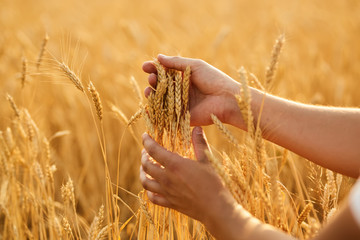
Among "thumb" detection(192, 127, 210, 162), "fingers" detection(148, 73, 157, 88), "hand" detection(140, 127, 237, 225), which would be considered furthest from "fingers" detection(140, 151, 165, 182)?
"fingers" detection(148, 73, 157, 88)

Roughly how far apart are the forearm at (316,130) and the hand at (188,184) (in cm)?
24

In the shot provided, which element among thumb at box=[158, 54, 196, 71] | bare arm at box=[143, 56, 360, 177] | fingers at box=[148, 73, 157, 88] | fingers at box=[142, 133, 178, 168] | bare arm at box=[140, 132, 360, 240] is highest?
thumb at box=[158, 54, 196, 71]

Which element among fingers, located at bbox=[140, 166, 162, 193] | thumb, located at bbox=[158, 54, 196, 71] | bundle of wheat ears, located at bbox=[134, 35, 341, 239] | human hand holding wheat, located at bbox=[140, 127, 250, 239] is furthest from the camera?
thumb, located at bbox=[158, 54, 196, 71]

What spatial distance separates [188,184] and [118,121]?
70.0 inches

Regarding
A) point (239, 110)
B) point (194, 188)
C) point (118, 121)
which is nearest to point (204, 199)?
point (194, 188)

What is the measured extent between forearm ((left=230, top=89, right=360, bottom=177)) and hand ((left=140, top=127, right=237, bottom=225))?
0.78ft

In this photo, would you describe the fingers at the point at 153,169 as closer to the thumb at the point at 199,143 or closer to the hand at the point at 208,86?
the thumb at the point at 199,143

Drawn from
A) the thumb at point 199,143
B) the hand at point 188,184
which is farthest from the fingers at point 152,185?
the thumb at point 199,143

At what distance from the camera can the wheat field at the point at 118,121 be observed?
1.06 meters

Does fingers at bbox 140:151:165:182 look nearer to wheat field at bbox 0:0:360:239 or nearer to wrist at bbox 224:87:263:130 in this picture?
wheat field at bbox 0:0:360:239

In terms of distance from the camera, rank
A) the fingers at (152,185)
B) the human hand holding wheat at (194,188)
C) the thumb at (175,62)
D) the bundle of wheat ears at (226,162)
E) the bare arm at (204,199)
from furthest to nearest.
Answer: the thumb at (175,62) → the fingers at (152,185) → the bundle of wheat ears at (226,162) → the human hand holding wheat at (194,188) → the bare arm at (204,199)

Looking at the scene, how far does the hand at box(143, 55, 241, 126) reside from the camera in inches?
44.1

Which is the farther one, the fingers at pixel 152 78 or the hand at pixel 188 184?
the fingers at pixel 152 78

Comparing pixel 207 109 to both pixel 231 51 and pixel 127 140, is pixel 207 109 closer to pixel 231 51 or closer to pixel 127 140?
pixel 127 140
